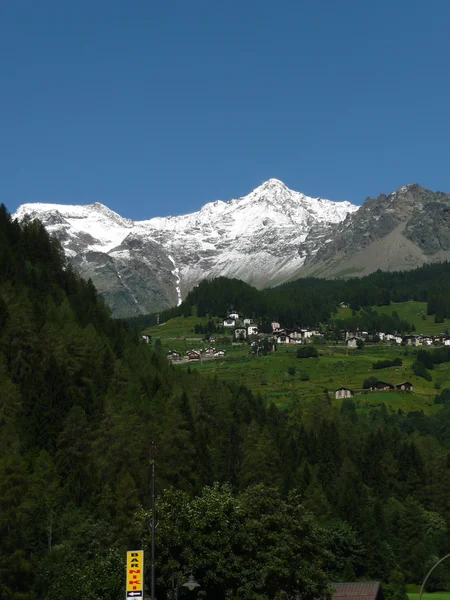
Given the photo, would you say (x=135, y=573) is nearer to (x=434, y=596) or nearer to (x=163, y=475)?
(x=163, y=475)

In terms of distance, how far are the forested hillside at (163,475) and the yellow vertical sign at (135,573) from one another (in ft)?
55.2

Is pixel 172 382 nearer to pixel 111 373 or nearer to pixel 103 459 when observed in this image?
pixel 111 373

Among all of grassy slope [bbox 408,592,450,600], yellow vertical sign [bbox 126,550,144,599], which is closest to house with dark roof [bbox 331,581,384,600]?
grassy slope [bbox 408,592,450,600]

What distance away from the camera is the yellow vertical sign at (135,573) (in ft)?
153

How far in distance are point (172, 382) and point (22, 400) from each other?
3666 centimetres

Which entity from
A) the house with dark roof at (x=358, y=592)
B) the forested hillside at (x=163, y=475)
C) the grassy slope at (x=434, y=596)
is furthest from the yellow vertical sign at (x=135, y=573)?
the grassy slope at (x=434, y=596)

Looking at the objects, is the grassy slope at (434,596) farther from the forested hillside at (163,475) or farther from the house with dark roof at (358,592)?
the house with dark roof at (358,592)

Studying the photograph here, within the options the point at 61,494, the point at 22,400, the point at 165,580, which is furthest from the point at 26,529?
the point at 22,400

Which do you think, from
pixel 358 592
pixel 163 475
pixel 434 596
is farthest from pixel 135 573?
pixel 434 596

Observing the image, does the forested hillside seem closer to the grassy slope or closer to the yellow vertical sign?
the grassy slope

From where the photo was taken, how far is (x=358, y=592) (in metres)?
87.8

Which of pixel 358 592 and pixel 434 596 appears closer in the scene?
pixel 358 592

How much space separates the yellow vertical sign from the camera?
46500mm

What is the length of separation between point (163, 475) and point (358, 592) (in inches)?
1074
